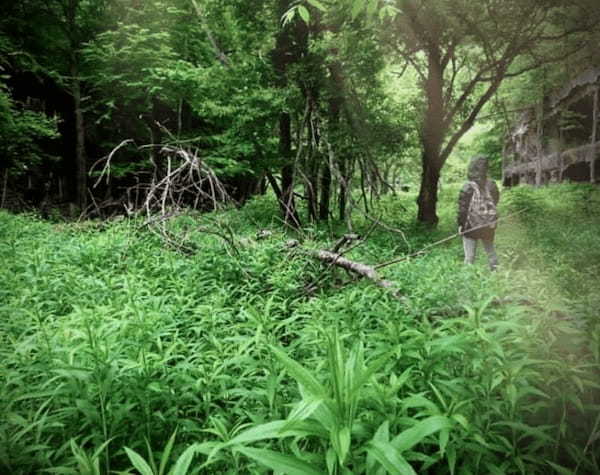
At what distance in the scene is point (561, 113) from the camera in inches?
736

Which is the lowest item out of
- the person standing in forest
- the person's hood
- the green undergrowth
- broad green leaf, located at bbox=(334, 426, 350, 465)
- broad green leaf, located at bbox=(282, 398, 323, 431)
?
the green undergrowth

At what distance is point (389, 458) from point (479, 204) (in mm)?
5351

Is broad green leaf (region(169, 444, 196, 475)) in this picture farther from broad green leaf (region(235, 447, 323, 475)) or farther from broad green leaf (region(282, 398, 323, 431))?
broad green leaf (region(282, 398, 323, 431))

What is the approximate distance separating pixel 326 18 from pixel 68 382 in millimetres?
8581

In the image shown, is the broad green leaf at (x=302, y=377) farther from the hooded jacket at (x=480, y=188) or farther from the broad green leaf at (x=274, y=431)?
the hooded jacket at (x=480, y=188)

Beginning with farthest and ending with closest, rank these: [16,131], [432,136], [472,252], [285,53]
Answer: [432,136], [285,53], [16,131], [472,252]

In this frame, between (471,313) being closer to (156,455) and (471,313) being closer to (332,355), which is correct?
(332,355)

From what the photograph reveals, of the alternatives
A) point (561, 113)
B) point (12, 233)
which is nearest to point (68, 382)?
point (12, 233)

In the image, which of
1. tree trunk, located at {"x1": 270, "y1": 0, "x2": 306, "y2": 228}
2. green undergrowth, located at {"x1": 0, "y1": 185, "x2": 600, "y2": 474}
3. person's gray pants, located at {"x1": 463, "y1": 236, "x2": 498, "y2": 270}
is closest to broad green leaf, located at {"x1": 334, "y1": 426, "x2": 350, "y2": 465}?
green undergrowth, located at {"x1": 0, "y1": 185, "x2": 600, "y2": 474}

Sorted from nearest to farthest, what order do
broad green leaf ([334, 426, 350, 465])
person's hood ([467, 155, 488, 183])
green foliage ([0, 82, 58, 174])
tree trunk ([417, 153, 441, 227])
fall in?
broad green leaf ([334, 426, 350, 465]) < person's hood ([467, 155, 488, 183]) < green foliage ([0, 82, 58, 174]) < tree trunk ([417, 153, 441, 227])

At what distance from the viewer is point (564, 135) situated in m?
20.0

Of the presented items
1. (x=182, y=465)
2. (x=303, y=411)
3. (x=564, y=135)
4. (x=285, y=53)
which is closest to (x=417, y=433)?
(x=303, y=411)

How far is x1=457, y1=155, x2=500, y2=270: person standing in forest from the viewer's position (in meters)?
5.49

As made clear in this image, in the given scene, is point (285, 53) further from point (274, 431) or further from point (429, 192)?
point (274, 431)
